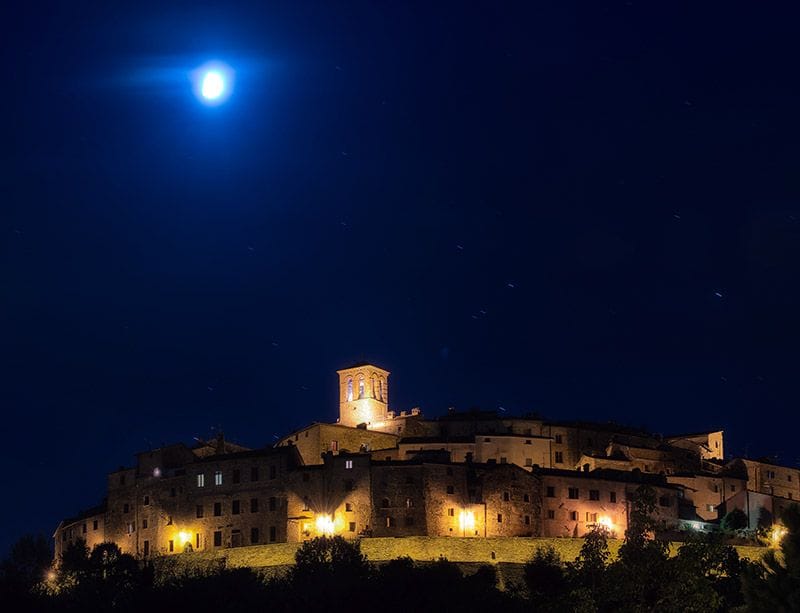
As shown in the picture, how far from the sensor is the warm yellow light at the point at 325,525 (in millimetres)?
67625

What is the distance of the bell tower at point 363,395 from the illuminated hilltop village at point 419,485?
460mm

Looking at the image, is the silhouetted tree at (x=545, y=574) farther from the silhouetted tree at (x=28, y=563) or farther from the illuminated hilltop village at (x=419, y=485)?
the silhouetted tree at (x=28, y=563)

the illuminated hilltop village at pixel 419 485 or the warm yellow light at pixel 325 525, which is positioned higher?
the illuminated hilltop village at pixel 419 485

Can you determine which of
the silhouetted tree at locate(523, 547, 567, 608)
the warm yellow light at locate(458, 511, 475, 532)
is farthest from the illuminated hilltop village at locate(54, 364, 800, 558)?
the silhouetted tree at locate(523, 547, 567, 608)

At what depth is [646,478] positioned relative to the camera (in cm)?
7219

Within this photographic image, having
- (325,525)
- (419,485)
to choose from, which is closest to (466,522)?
(419,485)

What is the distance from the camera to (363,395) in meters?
84.5

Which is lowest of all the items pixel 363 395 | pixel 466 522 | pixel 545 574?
pixel 545 574

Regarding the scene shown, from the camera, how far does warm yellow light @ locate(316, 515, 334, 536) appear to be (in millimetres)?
67625

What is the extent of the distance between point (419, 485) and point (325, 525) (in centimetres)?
498

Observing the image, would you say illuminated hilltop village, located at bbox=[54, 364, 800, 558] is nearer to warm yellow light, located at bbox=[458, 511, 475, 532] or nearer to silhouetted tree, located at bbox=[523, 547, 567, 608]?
warm yellow light, located at bbox=[458, 511, 475, 532]

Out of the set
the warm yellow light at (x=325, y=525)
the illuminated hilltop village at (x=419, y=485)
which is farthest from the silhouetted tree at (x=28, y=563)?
the warm yellow light at (x=325, y=525)

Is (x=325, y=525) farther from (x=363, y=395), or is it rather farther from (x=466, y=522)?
(x=363, y=395)

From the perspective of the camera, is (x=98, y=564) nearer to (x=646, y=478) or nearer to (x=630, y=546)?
(x=646, y=478)
